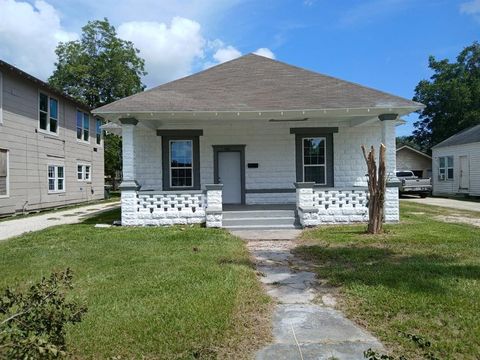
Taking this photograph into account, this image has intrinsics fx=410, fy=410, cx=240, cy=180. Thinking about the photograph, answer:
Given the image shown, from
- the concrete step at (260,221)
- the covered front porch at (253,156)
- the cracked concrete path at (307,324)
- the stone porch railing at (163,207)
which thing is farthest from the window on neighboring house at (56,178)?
the cracked concrete path at (307,324)

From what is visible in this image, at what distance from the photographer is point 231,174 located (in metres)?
14.3

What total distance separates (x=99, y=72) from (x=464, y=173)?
102ft

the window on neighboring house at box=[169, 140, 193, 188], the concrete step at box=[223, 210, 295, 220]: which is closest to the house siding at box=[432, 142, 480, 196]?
the concrete step at box=[223, 210, 295, 220]

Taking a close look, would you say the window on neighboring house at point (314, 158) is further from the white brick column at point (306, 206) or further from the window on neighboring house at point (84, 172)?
the window on neighboring house at point (84, 172)

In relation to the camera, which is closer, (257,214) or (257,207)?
(257,214)

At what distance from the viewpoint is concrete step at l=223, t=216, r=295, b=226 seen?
11672mm

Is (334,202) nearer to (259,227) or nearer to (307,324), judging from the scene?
(259,227)

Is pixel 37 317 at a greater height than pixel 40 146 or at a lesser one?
lesser

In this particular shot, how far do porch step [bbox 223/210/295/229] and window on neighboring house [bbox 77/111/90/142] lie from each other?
47.6 ft

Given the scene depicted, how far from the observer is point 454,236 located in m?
9.31

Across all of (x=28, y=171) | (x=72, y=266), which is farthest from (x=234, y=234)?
(x=28, y=171)

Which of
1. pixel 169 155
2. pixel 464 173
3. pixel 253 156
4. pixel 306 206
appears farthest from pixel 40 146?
pixel 464 173

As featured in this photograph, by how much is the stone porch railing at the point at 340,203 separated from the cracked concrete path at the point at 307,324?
513 centimetres

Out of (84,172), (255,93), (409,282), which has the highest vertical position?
(255,93)
